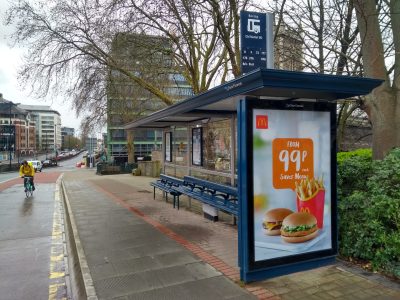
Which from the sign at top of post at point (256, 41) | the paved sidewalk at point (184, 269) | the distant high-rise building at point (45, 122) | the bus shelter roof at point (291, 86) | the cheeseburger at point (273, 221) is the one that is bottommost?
the paved sidewalk at point (184, 269)

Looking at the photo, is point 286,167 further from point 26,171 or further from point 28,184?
point 26,171

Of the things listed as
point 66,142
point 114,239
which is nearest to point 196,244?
point 114,239

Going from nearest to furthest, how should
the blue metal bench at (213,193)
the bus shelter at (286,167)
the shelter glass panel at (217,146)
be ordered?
the bus shelter at (286,167) → the blue metal bench at (213,193) → the shelter glass panel at (217,146)

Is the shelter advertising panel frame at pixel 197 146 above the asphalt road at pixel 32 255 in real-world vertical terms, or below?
above

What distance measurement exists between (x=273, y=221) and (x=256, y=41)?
341 centimetres

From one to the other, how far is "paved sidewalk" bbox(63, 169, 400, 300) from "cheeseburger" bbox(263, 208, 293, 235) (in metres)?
0.63

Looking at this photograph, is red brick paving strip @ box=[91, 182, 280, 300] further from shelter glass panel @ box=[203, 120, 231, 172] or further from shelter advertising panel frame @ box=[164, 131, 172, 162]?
shelter advertising panel frame @ box=[164, 131, 172, 162]

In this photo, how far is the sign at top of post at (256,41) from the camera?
6207mm

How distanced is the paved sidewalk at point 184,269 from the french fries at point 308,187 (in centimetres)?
104

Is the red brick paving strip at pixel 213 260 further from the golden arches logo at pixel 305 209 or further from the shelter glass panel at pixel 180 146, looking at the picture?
the shelter glass panel at pixel 180 146

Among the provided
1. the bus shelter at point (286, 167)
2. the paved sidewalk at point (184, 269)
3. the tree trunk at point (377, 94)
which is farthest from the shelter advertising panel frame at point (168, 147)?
the bus shelter at point (286, 167)

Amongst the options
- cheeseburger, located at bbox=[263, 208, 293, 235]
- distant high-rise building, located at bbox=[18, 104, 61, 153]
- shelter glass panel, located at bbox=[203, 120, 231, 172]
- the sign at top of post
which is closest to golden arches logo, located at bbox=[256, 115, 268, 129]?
cheeseburger, located at bbox=[263, 208, 293, 235]

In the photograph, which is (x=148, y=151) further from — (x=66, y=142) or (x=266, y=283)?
(x=66, y=142)

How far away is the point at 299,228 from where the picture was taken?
4633mm
